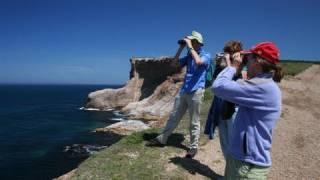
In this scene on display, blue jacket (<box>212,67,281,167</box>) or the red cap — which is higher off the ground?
the red cap

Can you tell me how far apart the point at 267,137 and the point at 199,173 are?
451cm

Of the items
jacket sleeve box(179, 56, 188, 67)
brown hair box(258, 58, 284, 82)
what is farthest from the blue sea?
brown hair box(258, 58, 284, 82)

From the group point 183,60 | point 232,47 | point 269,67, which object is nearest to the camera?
point 269,67

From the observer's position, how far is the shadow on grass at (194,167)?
8.67 m

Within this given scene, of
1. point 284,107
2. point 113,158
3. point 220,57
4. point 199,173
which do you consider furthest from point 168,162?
point 284,107

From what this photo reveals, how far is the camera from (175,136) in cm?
1135

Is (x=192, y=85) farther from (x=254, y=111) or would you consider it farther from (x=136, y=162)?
(x=254, y=111)

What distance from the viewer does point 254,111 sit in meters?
4.34

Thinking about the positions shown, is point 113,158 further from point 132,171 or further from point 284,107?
point 284,107

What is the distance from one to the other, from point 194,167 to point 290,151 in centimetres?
417

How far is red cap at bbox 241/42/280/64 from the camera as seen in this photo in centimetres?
430

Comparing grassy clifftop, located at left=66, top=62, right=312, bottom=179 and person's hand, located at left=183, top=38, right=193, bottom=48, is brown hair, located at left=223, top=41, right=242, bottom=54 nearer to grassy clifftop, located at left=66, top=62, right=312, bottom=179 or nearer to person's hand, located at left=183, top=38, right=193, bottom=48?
person's hand, located at left=183, top=38, right=193, bottom=48

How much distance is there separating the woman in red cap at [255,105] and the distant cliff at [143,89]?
4489 cm

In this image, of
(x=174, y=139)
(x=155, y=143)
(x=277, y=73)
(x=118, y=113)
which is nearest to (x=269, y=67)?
(x=277, y=73)
